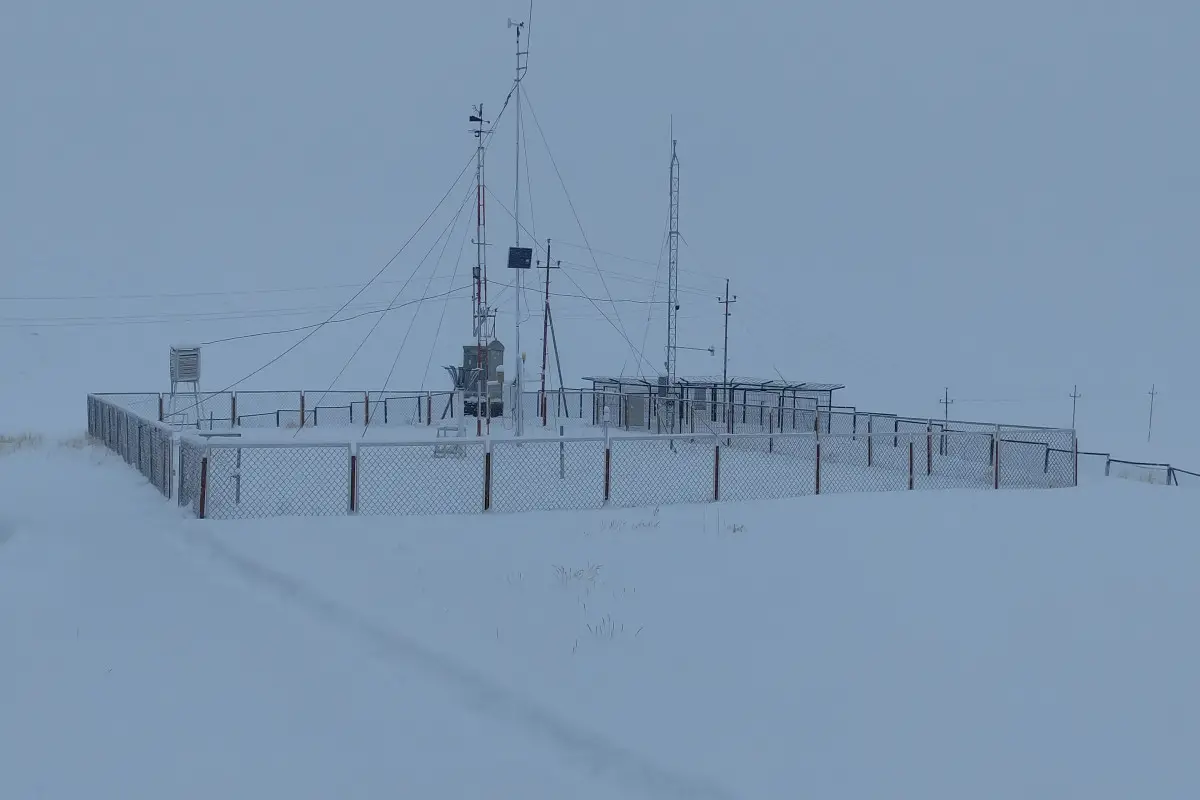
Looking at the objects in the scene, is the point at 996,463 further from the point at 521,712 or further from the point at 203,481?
the point at 521,712

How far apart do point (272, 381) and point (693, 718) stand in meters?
70.5

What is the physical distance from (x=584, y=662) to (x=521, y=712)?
3.38ft

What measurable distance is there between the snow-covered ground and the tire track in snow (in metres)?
0.02

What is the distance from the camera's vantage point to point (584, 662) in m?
7.42

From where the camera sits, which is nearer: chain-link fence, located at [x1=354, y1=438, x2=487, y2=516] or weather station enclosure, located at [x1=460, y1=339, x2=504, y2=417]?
chain-link fence, located at [x1=354, y1=438, x2=487, y2=516]

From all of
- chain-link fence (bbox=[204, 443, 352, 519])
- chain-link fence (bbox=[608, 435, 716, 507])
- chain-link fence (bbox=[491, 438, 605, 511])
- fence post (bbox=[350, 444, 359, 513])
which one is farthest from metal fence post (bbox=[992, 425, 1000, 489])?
fence post (bbox=[350, 444, 359, 513])

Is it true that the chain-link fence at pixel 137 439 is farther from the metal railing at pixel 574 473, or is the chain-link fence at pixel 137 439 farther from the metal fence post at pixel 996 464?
the metal fence post at pixel 996 464

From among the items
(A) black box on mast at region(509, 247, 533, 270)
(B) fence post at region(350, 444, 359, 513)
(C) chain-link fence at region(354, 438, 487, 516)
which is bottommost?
(C) chain-link fence at region(354, 438, 487, 516)

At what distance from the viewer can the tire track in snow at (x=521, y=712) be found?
546 centimetres

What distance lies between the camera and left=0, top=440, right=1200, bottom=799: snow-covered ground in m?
5.71

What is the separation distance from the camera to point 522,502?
1520cm

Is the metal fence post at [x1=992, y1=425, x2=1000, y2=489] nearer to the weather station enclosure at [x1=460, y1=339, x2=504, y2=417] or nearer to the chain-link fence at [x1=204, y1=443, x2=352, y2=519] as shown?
the chain-link fence at [x1=204, y1=443, x2=352, y2=519]

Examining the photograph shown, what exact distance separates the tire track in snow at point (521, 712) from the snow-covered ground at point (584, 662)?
21 mm

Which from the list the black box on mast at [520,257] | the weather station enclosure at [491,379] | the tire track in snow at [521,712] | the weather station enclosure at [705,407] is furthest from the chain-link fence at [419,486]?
the weather station enclosure at [491,379]
